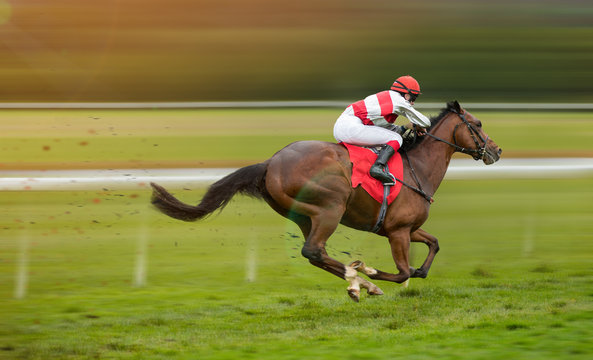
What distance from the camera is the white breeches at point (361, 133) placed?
4469 millimetres

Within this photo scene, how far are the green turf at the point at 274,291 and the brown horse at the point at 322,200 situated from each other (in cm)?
31

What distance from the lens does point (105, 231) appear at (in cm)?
731

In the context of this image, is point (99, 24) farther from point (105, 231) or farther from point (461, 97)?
point (105, 231)

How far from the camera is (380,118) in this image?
179 inches

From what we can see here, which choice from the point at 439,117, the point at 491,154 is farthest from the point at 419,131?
the point at 491,154

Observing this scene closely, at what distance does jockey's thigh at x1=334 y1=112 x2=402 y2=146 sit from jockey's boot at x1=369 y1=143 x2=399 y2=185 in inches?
3.1

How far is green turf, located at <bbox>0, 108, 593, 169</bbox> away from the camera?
13.1 metres

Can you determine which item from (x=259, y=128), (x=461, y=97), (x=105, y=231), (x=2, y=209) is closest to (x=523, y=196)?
(x=105, y=231)

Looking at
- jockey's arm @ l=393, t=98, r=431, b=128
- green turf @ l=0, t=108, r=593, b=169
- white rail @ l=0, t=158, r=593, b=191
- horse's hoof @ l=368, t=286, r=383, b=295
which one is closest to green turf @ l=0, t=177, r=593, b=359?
horse's hoof @ l=368, t=286, r=383, b=295

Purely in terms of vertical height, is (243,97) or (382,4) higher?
(382,4)

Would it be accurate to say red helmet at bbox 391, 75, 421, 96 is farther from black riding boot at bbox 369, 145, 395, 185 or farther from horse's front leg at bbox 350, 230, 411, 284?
horse's front leg at bbox 350, 230, 411, 284

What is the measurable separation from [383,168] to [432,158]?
50 centimetres

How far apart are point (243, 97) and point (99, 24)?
29.9 feet

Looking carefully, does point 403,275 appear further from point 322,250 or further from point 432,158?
point 432,158
